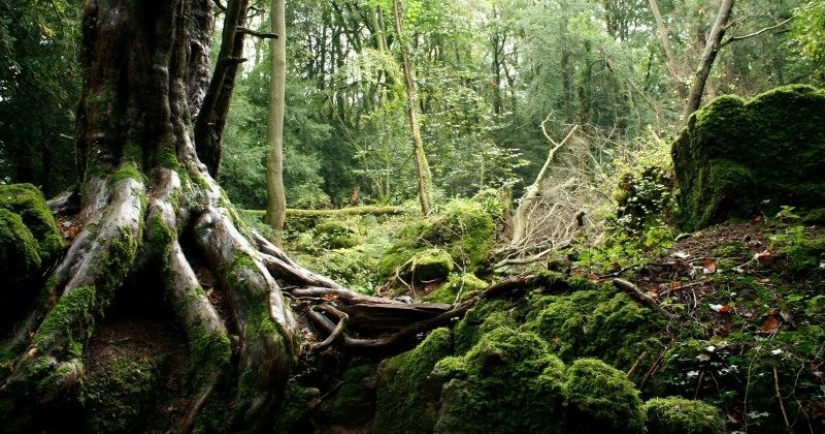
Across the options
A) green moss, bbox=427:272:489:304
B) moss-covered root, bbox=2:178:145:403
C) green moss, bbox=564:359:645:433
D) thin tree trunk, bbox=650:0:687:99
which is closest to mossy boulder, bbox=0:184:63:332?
moss-covered root, bbox=2:178:145:403

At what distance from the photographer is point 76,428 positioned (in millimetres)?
3248

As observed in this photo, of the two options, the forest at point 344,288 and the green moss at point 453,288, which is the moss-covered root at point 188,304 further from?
the green moss at point 453,288

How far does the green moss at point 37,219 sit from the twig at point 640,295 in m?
4.13

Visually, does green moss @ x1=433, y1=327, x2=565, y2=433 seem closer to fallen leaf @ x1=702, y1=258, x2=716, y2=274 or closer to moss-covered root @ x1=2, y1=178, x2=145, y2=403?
fallen leaf @ x1=702, y1=258, x2=716, y2=274

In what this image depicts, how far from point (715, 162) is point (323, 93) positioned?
13.8m

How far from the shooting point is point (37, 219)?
3855 mm

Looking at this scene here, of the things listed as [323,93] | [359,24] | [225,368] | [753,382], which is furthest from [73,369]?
[359,24]

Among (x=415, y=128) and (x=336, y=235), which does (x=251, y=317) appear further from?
(x=336, y=235)

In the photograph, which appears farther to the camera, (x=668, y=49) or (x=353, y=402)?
(x=668, y=49)

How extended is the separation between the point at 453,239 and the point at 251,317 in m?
5.07

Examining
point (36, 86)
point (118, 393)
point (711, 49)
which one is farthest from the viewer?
point (711, 49)

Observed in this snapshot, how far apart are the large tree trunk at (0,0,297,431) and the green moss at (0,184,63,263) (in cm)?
17

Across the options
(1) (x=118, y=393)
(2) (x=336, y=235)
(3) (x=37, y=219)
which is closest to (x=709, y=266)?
(1) (x=118, y=393)

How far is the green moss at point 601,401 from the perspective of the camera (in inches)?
91.5
